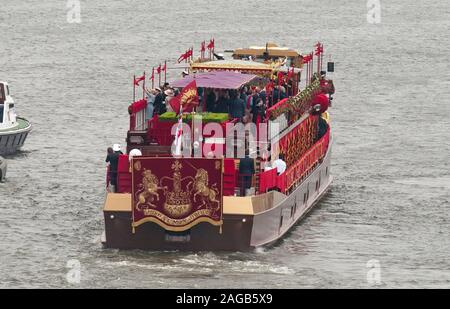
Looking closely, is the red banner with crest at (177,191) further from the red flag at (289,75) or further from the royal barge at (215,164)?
the red flag at (289,75)

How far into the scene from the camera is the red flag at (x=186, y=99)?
52375 mm

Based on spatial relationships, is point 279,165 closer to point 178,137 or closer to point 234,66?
point 178,137

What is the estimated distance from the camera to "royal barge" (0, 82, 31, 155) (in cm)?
7200

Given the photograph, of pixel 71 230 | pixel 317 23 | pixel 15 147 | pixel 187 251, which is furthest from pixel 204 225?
pixel 317 23

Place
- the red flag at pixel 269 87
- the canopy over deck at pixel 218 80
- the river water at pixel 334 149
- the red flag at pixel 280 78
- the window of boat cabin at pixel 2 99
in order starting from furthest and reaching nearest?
the window of boat cabin at pixel 2 99 < the red flag at pixel 280 78 < the red flag at pixel 269 87 < the canopy over deck at pixel 218 80 < the river water at pixel 334 149

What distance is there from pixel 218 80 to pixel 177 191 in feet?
24.3

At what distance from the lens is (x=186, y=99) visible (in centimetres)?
5250

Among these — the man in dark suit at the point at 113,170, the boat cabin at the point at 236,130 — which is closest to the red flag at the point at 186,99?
the boat cabin at the point at 236,130

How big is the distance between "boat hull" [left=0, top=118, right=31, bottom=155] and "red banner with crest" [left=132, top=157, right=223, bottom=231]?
23.0 metres

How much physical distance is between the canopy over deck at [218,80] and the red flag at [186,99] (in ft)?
5.71

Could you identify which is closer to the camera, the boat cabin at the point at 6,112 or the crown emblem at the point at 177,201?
the crown emblem at the point at 177,201

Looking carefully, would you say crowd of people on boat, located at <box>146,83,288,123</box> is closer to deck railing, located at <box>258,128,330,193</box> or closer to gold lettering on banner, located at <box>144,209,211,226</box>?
deck railing, located at <box>258,128,330,193</box>
